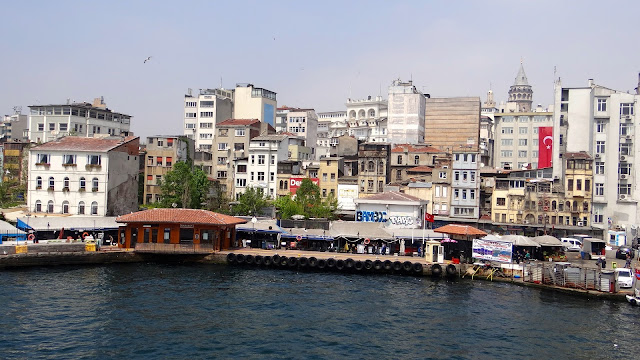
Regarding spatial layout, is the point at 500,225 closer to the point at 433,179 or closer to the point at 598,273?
the point at 433,179

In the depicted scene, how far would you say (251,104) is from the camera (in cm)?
10531

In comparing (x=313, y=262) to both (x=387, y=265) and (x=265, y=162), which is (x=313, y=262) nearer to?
(x=387, y=265)

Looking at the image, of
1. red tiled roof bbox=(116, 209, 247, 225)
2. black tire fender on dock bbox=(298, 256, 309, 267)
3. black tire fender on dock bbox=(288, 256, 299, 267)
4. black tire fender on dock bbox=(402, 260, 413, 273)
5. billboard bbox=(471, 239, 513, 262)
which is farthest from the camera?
red tiled roof bbox=(116, 209, 247, 225)

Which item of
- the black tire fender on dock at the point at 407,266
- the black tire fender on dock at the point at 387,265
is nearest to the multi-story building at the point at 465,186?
the black tire fender on dock at the point at 407,266

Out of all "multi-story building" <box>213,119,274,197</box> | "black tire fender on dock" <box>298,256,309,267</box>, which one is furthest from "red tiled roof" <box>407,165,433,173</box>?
"black tire fender on dock" <box>298,256,309,267</box>

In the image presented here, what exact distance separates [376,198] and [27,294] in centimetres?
3548

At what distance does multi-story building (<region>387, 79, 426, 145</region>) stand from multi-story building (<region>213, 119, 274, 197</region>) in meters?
28.8

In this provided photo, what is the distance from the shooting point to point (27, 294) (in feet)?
116

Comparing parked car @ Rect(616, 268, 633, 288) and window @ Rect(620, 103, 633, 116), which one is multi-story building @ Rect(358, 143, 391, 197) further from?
parked car @ Rect(616, 268, 633, 288)

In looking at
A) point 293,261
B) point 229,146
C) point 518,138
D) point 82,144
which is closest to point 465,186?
point 293,261

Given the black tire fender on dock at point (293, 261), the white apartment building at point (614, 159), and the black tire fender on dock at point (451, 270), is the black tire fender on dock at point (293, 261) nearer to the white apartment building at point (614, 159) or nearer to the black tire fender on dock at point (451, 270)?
the black tire fender on dock at point (451, 270)

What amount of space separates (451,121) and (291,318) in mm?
78222

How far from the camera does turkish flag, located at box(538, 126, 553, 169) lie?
299 ft

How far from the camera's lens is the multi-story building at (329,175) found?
72125 mm
